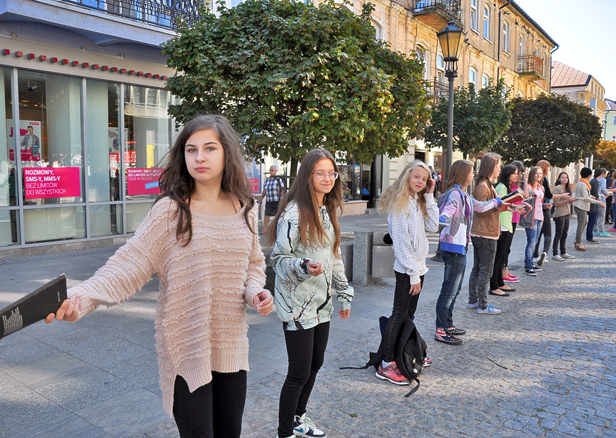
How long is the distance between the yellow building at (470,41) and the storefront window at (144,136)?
21.5ft

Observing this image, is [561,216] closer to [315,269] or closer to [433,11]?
[315,269]

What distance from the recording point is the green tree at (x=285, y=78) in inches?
274

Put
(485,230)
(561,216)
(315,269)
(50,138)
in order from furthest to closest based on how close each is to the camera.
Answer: (561,216) → (50,138) → (485,230) → (315,269)

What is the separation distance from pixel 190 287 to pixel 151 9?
10.1 meters

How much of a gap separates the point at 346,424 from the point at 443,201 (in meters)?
2.78

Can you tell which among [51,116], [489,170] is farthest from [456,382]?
[51,116]

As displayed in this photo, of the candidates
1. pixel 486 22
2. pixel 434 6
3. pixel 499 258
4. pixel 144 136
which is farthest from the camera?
pixel 486 22

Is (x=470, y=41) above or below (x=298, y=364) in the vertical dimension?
above

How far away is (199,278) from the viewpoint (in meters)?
2.06

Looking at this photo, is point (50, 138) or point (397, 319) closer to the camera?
point (397, 319)

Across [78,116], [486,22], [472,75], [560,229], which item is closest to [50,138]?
[78,116]

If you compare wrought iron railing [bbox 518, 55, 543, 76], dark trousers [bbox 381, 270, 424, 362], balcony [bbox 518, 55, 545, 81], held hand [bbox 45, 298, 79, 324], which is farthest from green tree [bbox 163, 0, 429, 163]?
wrought iron railing [bbox 518, 55, 543, 76]

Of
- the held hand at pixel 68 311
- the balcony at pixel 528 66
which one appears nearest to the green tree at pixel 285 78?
the held hand at pixel 68 311

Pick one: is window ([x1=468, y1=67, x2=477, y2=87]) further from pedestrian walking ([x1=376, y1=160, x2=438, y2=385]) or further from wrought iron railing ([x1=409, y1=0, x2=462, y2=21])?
pedestrian walking ([x1=376, y1=160, x2=438, y2=385])
